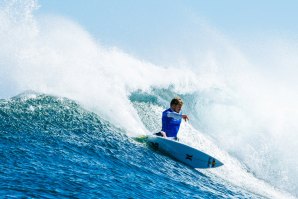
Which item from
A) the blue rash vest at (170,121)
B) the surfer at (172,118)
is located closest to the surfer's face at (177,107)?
the surfer at (172,118)

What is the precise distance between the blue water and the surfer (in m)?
1.14

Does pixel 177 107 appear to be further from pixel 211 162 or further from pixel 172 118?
pixel 211 162

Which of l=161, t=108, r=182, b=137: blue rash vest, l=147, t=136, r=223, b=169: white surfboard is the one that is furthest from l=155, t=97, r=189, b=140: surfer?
l=147, t=136, r=223, b=169: white surfboard

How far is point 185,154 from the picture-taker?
11.6m

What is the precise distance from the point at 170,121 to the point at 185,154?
1162mm

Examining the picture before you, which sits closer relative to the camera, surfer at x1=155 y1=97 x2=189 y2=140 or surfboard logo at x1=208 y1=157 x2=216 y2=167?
surfboard logo at x1=208 y1=157 x2=216 y2=167

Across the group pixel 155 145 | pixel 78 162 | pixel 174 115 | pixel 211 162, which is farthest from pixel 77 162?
pixel 211 162

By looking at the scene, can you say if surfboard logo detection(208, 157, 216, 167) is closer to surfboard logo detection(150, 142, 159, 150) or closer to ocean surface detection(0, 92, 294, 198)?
ocean surface detection(0, 92, 294, 198)

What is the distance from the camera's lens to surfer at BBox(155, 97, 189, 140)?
11.7m

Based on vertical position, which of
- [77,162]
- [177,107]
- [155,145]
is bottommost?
[77,162]

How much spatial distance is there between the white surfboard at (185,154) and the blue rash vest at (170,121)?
627 mm

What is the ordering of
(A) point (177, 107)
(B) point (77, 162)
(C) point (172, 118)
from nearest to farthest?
(B) point (77, 162)
(A) point (177, 107)
(C) point (172, 118)

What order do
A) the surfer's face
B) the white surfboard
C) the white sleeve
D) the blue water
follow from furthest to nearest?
1. the surfer's face
2. the white sleeve
3. the white surfboard
4. the blue water

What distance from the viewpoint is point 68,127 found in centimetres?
1081
